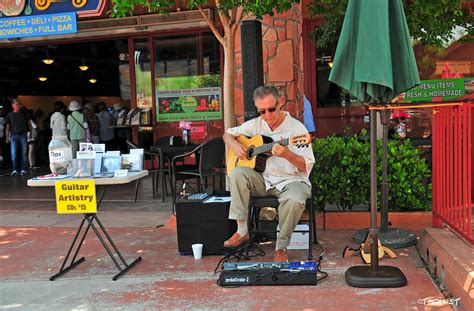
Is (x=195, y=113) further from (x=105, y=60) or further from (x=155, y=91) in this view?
(x=105, y=60)

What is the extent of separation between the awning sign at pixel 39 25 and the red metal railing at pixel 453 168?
257 inches

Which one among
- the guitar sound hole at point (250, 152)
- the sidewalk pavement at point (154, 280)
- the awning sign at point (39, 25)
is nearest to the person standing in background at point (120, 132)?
the awning sign at point (39, 25)

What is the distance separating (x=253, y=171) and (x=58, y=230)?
289 cm

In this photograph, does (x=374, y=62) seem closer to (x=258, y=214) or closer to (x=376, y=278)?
(x=376, y=278)

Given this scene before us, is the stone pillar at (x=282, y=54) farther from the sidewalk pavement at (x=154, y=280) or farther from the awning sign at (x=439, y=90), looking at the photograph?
the sidewalk pavement at (x=154, y=280)

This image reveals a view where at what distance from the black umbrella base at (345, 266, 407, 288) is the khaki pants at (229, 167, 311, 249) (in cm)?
65

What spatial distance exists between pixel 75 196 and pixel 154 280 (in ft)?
3.18

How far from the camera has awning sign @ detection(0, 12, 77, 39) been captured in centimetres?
873

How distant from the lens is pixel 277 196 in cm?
434

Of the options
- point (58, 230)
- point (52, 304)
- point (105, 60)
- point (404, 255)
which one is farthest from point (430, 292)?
point (105, 60)

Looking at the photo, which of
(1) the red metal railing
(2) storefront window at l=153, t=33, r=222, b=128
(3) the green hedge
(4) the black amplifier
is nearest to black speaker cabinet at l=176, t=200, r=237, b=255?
(4) the black amplifier

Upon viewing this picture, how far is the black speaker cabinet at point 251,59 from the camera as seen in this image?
508 centimetres

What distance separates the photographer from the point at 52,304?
12.2ft

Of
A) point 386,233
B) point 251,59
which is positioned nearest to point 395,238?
point 386,233
